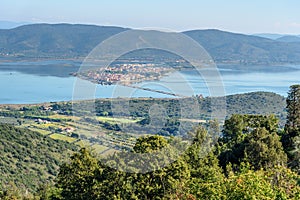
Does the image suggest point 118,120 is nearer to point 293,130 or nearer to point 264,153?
point 264,153

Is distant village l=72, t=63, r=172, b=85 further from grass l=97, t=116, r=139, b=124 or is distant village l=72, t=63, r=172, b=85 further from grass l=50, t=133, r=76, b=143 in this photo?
grass l=50, t=133, r=76, b=143

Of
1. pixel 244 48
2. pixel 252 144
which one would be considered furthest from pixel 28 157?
pixel 244 48


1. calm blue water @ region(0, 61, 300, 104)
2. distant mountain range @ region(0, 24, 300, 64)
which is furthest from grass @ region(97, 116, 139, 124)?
distant mountain range @ region(0, 24, 300, 64)

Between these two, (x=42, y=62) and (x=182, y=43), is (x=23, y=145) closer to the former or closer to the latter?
(x=182, y=43)

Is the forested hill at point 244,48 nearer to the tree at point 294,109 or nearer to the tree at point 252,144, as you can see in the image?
the tree at point 294,109

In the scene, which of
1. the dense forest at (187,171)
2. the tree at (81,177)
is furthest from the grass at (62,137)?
the tree at (81,177)

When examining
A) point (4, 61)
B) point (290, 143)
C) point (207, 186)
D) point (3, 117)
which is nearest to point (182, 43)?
point (207, 186)
